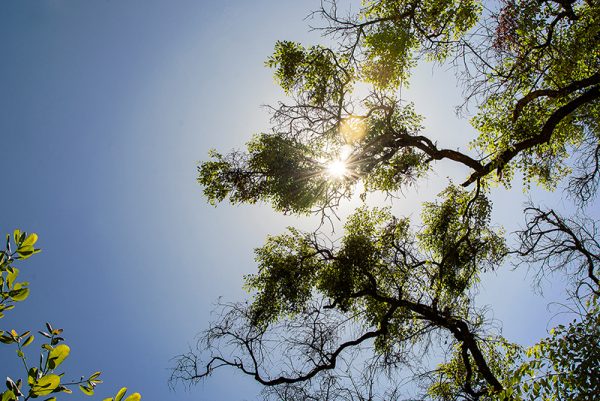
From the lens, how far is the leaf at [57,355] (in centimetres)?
209

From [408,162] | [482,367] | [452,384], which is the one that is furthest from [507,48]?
[452,384]

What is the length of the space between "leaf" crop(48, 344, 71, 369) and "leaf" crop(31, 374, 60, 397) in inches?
3.2

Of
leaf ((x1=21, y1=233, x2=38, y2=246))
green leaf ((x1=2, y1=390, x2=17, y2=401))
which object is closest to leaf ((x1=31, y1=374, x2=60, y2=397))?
green leaf ((x1=2, y1=390, x2=17, y2=401))

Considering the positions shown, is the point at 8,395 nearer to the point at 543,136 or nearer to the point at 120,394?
the point at 120,394

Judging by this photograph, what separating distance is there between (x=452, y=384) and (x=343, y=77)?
875 cm

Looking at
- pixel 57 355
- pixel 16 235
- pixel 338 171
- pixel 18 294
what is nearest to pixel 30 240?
pixel 16 235

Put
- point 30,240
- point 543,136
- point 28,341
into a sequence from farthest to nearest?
point 543,136 < point 30,240 < point 28,341

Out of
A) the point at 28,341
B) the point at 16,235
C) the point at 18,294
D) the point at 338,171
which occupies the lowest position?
the point at 28,341

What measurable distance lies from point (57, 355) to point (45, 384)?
0.47 feet

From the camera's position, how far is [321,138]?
466 inches

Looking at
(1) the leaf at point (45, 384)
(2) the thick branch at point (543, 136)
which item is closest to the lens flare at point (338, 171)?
(2) the thick branch at point (543, 136)

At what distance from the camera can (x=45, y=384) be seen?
6.63ft

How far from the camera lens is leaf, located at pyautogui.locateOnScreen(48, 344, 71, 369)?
6.85ft

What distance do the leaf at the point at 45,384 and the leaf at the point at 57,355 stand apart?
8 centimetres
